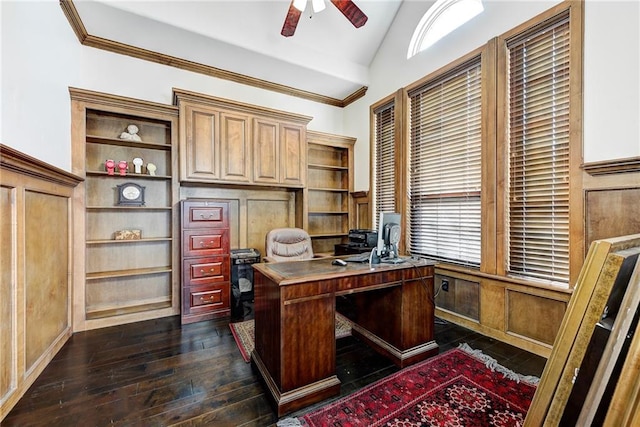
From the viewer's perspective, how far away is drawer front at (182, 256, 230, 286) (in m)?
3.00

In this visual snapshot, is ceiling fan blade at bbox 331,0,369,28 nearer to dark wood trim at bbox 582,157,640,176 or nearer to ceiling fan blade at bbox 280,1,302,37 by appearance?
ceiling fan blade at bbox 280,1,302,37

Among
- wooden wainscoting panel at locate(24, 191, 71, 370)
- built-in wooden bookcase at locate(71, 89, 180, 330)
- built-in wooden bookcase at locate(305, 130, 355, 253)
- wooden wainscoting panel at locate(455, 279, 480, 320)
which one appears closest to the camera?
wooden wainscoting panel at locate(24, 191, 71, 370)

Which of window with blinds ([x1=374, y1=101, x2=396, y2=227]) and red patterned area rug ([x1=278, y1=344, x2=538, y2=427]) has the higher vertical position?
window with blinds ([x1=374, y1=101, x2=396, y2=227])

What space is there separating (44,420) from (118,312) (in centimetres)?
155

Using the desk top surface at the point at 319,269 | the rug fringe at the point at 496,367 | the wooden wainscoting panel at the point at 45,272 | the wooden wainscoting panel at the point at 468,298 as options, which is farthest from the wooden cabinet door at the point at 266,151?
the rug fringe at the point at 496,367

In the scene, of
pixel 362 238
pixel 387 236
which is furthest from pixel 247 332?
pixel 362 238

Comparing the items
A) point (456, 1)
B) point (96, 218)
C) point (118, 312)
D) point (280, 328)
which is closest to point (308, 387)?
point (280, 328)

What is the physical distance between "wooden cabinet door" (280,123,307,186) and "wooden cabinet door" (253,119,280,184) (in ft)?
0.25

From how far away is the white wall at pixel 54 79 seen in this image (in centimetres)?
170

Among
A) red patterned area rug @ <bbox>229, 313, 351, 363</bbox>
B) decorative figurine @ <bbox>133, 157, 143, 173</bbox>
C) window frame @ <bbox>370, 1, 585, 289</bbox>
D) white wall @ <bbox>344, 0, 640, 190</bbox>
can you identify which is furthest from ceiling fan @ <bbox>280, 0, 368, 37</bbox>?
red patterned area rug @ <bbox>229, 313, 351, 363</bbox>

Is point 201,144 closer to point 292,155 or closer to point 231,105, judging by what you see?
point 231,105

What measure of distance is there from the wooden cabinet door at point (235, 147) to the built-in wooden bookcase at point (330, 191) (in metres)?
1.15

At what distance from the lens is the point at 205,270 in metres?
3.08

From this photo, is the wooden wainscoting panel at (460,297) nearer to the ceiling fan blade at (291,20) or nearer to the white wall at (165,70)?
the white wall at (165,70)
